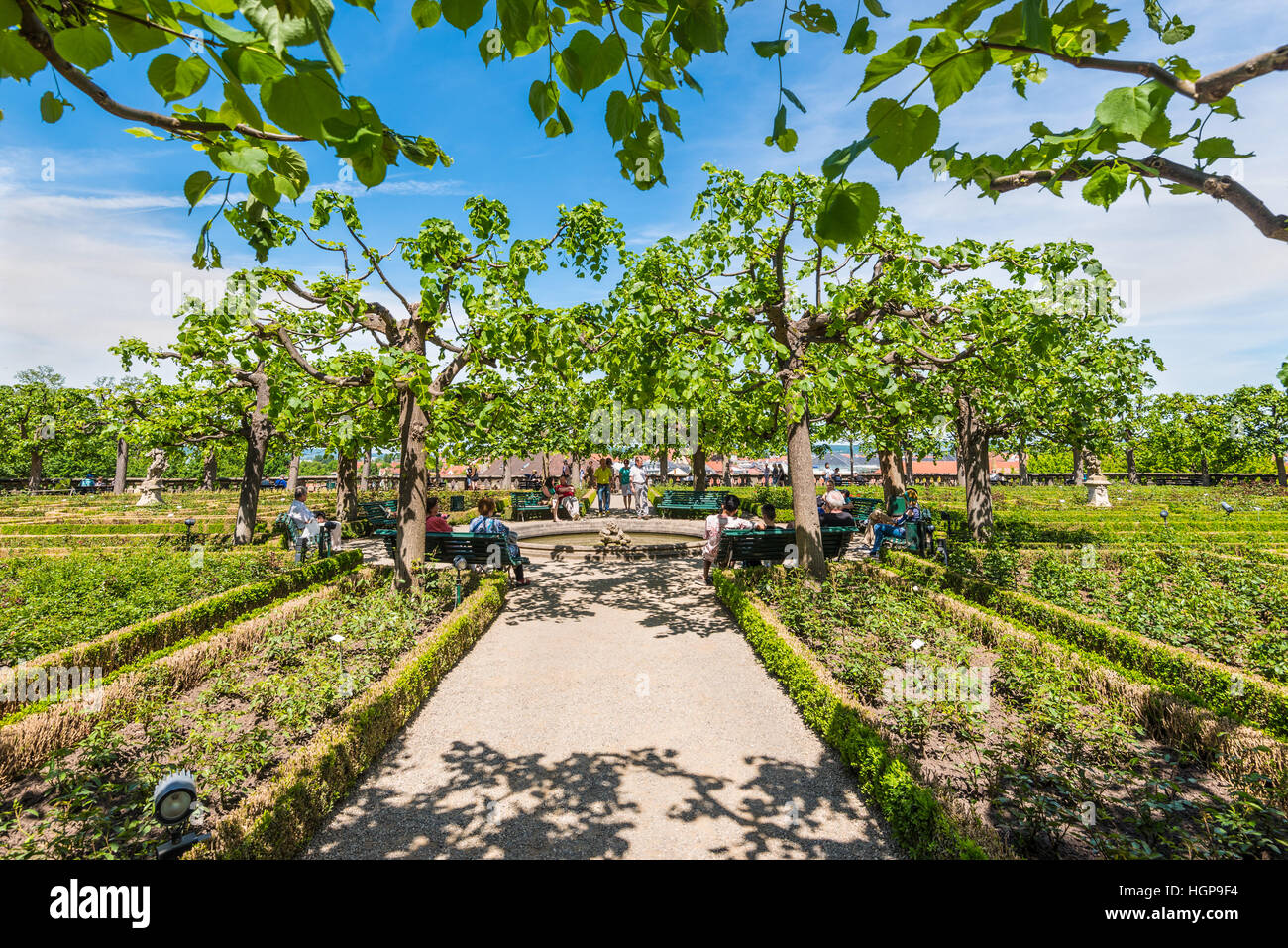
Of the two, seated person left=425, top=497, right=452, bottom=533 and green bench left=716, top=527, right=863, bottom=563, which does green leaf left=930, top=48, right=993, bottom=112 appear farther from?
seated person left=425, top=497, right=452, bottom=533

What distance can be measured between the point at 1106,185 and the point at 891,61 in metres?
1.70

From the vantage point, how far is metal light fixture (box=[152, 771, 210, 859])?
105 inches

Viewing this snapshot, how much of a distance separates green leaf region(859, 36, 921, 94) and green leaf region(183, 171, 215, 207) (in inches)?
86.2

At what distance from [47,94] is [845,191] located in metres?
3.10

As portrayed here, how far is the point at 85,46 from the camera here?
1.79 meters

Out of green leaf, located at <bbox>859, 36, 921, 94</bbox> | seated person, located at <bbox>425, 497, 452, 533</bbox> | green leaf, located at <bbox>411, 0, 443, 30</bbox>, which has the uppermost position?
green leaf, located at <bbox>411, 0, 443, 30</bbox>

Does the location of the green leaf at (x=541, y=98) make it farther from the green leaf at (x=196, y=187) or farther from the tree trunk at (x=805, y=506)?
the tree trunk at (x=805, y=506)

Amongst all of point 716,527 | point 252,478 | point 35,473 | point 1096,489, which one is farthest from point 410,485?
point 35,473

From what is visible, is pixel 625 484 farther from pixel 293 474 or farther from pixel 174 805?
pixel 174 805

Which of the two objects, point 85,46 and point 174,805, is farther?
point 174,805

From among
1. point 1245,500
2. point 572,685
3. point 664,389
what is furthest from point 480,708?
point 1245,500

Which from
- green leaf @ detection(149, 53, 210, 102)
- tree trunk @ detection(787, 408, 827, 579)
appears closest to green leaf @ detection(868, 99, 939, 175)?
green leaf @ detection(149, 53, 210, 102)
